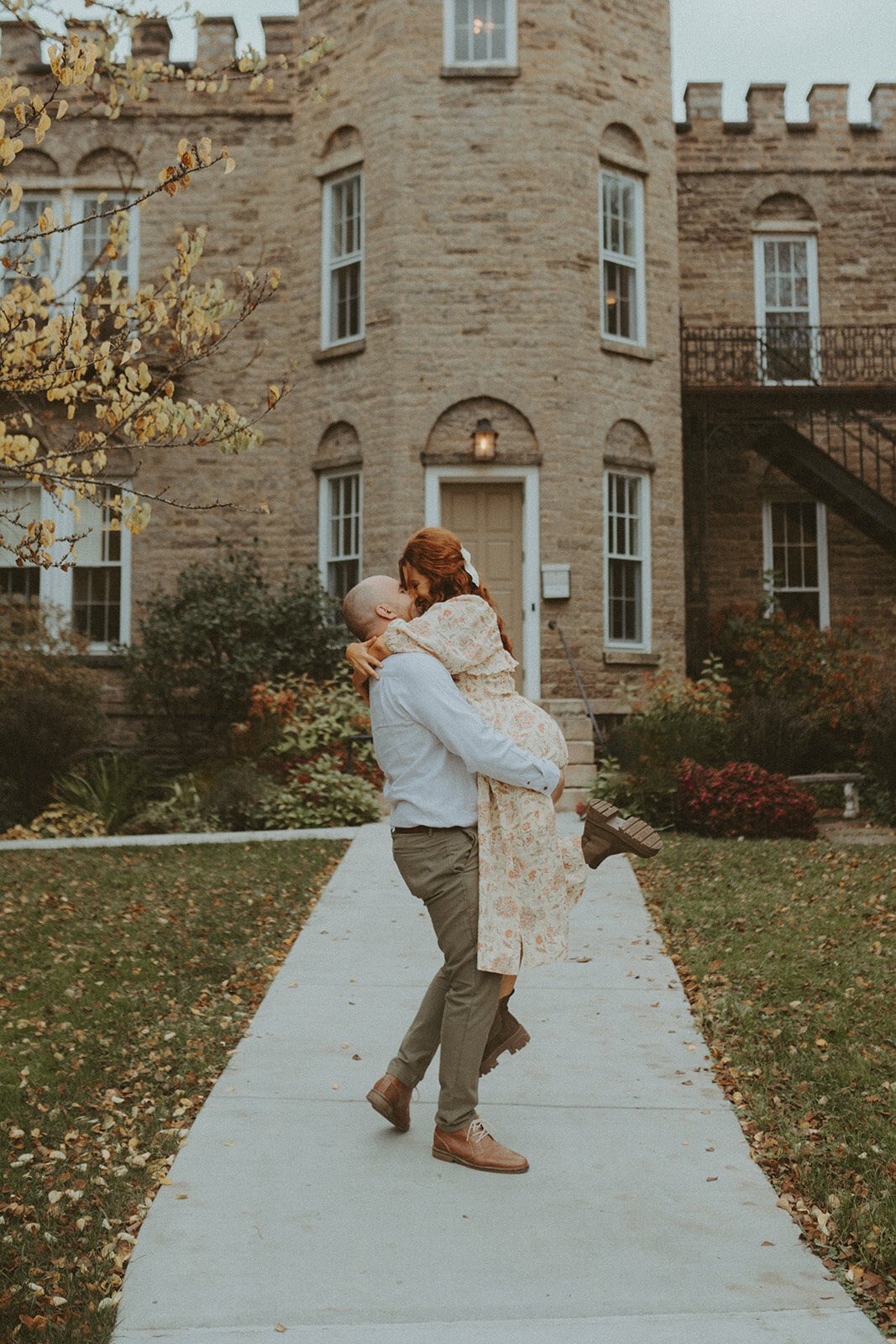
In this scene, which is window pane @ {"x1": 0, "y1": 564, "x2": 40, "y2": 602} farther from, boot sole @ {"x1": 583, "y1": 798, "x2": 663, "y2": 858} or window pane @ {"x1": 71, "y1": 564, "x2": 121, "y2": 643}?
boot sole @ {"x1": 583, "y1": 798, "x2": 663, "y2": 858}

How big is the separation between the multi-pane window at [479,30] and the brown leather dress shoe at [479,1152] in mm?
13230

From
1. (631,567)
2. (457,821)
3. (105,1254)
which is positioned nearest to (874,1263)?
(457,821)

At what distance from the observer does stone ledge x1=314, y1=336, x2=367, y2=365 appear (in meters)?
13.6

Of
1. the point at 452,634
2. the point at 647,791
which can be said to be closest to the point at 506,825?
the point at 452,634

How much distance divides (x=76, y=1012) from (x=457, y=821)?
96.8 inches

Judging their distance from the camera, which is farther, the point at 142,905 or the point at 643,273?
the point at 643,273

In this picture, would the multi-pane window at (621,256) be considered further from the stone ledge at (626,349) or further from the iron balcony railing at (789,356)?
the iron balcony railing at (789,356)

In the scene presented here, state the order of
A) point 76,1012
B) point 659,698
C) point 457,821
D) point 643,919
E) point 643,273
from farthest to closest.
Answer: point 643,273, point 659,698, point 643,919, point 76,1012, point 457,821

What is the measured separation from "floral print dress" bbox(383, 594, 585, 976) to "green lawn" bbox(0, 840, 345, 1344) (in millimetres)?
1312

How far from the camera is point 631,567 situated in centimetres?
1393

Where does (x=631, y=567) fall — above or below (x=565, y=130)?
below

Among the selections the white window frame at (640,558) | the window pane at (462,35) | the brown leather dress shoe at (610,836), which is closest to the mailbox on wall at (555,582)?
the white window frame at (640,558)

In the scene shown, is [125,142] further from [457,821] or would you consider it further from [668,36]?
[457,821]

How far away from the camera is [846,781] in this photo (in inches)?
423
